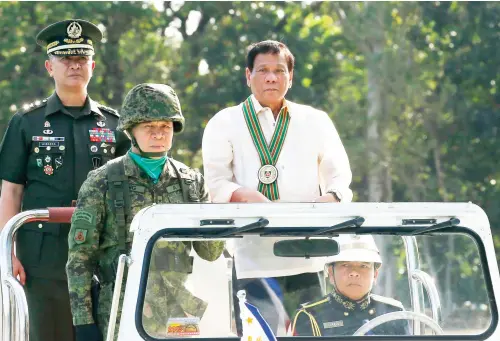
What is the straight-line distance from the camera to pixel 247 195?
21.2 ft

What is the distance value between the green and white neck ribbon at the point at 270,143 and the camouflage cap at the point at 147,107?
0.75 m

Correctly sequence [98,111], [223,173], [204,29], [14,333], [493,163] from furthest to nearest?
1. [204,29]
2. [493,163]
3. [98,111]
4. [223,173]
5. [14,333]

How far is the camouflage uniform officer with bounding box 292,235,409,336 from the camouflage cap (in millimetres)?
1012

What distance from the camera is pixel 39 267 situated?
6.95 m

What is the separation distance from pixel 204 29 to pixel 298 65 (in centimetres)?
283

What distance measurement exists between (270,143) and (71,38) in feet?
4.36

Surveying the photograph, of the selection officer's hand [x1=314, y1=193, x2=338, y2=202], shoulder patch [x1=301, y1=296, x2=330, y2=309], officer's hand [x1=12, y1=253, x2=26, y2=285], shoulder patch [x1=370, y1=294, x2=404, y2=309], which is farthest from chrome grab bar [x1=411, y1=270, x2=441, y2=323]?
officer's hand [x1=12, y1=253, x2=26, y2=285]

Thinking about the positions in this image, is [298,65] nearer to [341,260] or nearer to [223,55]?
[223,55]

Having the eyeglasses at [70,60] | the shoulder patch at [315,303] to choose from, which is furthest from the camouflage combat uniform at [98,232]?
the eyeglasses at [70,60]

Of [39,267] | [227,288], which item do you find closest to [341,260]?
[227,288]

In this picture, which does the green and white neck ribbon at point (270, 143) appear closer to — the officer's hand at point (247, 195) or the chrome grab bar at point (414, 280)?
the officer's hand at point (247, 195)

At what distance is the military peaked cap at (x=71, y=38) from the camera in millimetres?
7363

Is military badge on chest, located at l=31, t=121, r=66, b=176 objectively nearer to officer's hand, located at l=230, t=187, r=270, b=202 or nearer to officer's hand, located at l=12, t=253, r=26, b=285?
officer's hand, located at l=12, t=253, r=26, b=285

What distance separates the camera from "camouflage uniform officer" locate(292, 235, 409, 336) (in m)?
5.37
